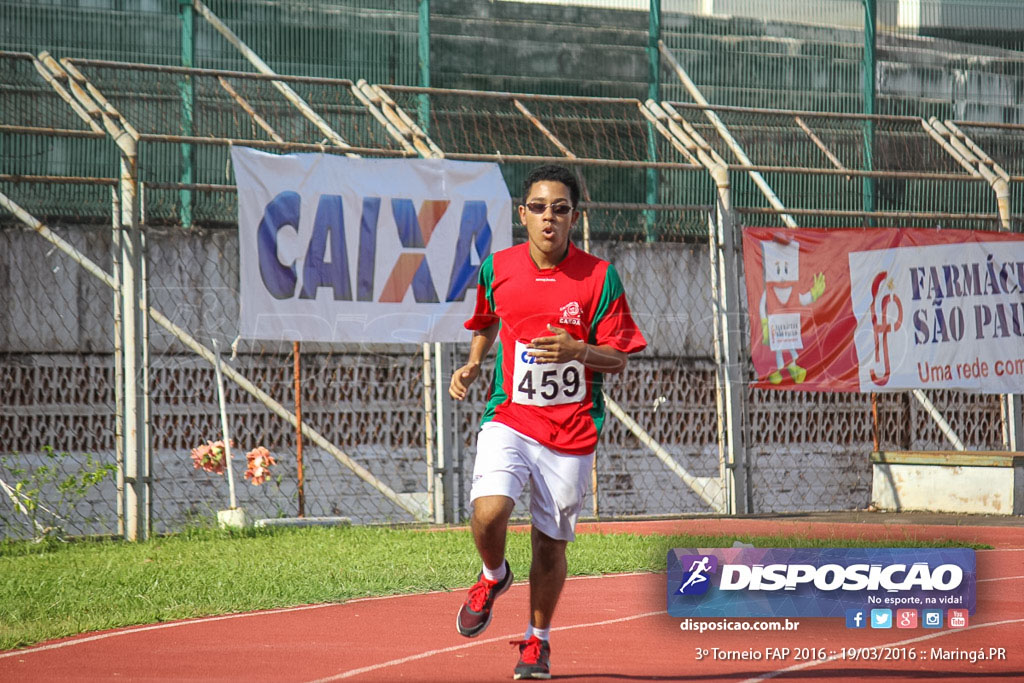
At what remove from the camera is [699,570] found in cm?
628

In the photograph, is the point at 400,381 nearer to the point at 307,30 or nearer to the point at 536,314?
the point at 307,30

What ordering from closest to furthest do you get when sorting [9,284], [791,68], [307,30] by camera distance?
[9,284], [307,30], [791,68]

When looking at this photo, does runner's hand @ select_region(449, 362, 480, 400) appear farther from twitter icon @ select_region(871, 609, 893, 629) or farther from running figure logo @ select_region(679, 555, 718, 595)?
twitter icon @ select_region(871, 609, 893, 629)

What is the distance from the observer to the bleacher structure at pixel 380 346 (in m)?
12.3

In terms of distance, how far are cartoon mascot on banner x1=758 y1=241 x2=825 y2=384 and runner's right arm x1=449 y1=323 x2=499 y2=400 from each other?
280 inches

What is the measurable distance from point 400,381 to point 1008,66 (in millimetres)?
9085

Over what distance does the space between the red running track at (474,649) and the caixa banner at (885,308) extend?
519 cm

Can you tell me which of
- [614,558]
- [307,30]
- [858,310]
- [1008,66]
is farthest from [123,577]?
[1008,66]

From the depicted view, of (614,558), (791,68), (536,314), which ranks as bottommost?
(614,558)

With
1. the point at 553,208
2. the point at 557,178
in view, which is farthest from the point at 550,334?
the point at 557,178

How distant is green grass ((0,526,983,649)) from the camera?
26.6 ft

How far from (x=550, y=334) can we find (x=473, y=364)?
16.4 inches

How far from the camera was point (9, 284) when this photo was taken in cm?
1321

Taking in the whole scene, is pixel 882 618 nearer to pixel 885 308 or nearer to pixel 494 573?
pixel 494 573
